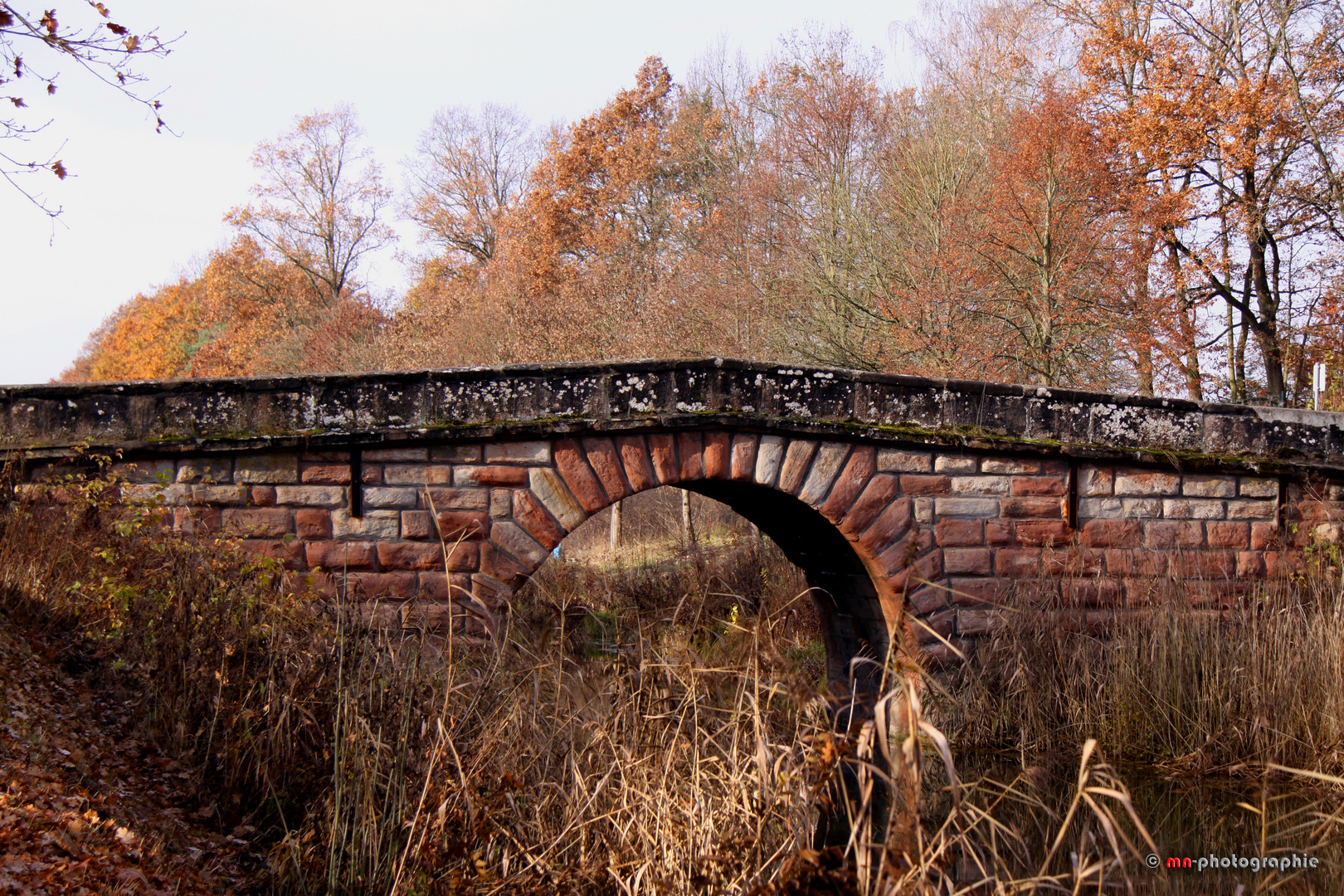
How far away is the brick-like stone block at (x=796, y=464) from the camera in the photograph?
4.97m

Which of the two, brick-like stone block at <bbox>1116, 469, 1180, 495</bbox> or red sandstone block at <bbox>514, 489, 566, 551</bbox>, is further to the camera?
brick-like stone block at <bbox>1116, 469, 1180, 495</bbox>

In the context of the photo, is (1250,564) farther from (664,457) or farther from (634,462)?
(634,462)

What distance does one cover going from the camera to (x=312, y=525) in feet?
15.1

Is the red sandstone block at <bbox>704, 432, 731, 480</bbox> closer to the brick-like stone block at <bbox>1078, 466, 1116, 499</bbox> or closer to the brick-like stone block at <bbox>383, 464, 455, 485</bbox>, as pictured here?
the brick-like stone block at <bbox>383, 464, 455, 485</bbox>

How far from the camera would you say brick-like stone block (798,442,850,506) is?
502 centimetres

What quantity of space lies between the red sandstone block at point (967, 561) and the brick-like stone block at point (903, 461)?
1.52 ft

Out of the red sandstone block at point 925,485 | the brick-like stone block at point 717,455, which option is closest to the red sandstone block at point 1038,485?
the red sandstone block at point 925,485

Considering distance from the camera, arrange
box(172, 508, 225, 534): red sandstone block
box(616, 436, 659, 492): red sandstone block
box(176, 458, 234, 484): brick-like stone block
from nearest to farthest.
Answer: box(172, 508, 225, 534): red sandstone block, box(176, 458, 234, 484): brick-like stone block, box(616, 436, 659, 492): red sandstone block

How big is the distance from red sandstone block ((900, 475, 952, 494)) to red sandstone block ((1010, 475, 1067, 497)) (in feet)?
1.21

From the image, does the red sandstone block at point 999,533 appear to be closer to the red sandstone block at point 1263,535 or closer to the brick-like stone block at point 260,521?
the red sandstone block at point 1263,535

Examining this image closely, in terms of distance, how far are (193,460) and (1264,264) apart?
46.8 ft

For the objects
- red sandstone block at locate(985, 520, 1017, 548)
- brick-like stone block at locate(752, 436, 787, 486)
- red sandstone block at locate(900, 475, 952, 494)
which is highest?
brick-like stone block at locate(752, 436, 787, 486)

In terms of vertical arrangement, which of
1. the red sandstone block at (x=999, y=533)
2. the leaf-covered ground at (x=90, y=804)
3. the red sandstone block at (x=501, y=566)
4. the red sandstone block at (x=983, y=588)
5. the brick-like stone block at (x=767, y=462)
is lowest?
the leaf-covered ground at (x=90, y=804)

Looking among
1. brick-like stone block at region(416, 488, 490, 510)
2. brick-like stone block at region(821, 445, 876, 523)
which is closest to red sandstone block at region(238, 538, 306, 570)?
brick-like stone block at region(416, 488, 490, 510)
